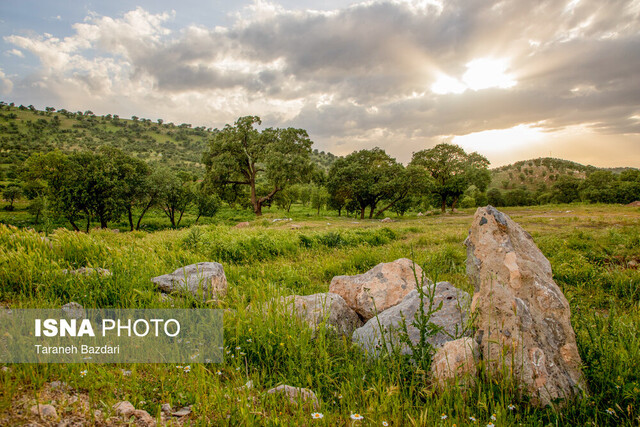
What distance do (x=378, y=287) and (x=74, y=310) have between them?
476cm

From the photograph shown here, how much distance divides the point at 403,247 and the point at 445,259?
7.96 ft

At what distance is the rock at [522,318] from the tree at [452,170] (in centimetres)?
4644

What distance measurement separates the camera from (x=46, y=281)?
4738 mm

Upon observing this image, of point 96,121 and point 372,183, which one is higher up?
point 96,121

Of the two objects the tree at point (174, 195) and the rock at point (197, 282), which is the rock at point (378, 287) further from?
the tree at point (174, 195)

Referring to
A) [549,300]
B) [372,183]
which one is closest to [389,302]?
[549,300]

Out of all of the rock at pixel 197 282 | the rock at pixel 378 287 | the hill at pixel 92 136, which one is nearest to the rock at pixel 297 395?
the rock at pixel 197 282

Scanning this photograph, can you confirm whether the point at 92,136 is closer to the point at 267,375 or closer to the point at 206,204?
the point at 206,204

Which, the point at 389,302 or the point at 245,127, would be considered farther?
the point at 245,127

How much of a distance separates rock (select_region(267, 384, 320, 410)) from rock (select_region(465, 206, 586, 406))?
5.28 feet

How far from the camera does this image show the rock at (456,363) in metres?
2.61

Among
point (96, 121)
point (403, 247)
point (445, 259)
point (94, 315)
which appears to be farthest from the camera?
point (96, 121)

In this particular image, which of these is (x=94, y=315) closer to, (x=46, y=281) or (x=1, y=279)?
(x=46, y=281)

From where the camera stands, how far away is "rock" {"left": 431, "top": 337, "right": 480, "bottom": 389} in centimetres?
261
